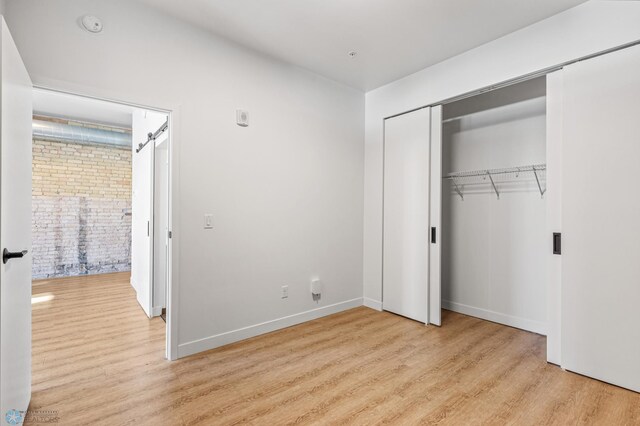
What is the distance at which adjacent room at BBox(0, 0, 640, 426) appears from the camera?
6.79 ft

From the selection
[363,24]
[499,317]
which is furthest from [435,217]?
Result: [363,24]

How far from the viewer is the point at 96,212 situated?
253 inches

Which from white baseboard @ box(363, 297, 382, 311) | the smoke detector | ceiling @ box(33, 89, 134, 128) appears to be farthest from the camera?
ceiling @ box(33, 89, 134, 128)

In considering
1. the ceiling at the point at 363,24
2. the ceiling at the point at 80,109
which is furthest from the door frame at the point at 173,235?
the ceiling at the point at 80,109

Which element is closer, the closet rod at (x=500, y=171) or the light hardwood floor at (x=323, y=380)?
the light hardwood floor at (x=323, y=380)

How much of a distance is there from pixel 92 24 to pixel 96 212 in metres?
5.29

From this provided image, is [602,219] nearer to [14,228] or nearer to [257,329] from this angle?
[257,329]

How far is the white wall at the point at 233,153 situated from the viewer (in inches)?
89.9

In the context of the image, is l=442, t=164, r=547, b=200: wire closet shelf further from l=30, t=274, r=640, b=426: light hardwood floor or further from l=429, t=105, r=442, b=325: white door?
l=30, t=274, r=640, b=426: light hardwood floor

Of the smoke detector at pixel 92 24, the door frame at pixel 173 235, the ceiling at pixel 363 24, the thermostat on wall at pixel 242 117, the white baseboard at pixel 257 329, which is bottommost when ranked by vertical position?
the white baseboard at pixel 257 329

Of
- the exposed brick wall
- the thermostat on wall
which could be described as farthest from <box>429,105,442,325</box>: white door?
the exposed brick wall

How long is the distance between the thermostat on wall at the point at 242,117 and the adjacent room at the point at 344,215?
0.02 metres

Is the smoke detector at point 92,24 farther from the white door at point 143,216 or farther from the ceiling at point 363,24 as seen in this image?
the white door at point 143,216

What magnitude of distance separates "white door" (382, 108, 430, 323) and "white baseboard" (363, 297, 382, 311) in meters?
0.09
